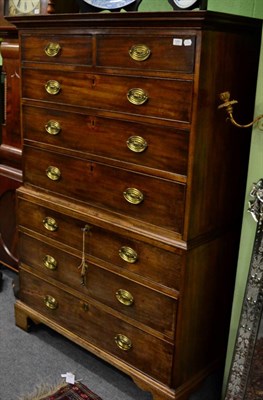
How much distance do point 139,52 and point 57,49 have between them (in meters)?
0.45

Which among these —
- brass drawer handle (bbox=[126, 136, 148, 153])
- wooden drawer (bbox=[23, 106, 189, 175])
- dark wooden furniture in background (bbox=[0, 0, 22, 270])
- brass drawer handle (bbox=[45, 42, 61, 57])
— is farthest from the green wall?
dark wooden furniture in background (bbox=[0, 0, 22, 270])

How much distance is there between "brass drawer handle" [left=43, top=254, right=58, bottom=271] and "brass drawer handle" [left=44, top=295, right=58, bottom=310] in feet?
0.54

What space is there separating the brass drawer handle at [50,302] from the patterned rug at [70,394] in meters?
0.37

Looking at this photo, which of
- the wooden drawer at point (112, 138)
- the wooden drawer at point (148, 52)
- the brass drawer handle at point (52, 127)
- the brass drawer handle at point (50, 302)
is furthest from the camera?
the brass drawer handle at point (50, 302)

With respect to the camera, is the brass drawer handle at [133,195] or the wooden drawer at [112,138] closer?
the wooden drawer at [112,138]

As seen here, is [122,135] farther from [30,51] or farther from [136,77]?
[30,51]

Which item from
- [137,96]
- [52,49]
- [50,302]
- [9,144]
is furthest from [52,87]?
[50,302]

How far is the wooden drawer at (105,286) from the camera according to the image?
1848mm

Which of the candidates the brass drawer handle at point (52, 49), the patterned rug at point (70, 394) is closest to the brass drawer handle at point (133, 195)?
the brass drawer handle at point (52, 49)

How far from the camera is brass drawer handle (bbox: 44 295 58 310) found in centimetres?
233

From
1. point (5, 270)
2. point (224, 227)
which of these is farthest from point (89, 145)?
point (5, 270)

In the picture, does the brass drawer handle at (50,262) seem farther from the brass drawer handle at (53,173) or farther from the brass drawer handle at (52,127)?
the brass drawer handle at (52,127)

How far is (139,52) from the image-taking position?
1.67 m

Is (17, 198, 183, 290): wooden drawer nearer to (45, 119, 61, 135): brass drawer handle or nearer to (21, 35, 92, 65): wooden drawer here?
(45, 119, 61, 135): brass drawer handle
